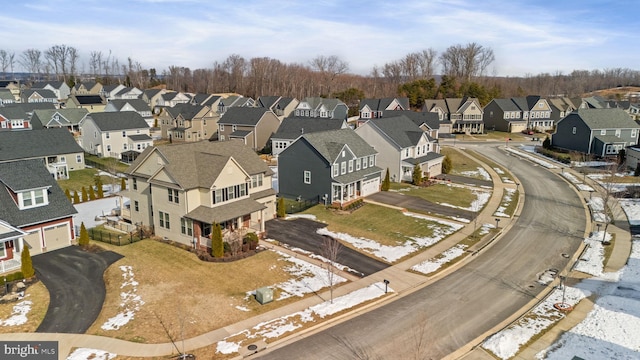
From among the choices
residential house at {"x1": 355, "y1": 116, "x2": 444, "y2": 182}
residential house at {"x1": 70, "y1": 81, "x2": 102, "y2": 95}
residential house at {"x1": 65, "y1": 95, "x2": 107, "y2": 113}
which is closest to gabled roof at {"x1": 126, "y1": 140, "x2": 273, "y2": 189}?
residential house at {"x1": 355, "y1": 116, "x2": 444, "y2": 182}

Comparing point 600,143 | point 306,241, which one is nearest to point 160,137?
point 306,241

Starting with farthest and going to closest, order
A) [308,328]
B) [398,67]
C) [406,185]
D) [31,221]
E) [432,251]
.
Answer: [398,67], [406,185], [432,251], [31,221], [308,328]

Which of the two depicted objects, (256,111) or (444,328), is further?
(256,111)

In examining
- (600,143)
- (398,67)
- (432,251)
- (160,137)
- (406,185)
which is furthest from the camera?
(398,67)

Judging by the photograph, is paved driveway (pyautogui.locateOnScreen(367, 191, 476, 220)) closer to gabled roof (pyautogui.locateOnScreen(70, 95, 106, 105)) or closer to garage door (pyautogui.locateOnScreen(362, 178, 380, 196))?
garage door (pyautogui.locateOnScreen(362, 178, 380, 196))

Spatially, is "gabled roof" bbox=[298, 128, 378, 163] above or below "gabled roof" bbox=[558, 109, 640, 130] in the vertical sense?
below

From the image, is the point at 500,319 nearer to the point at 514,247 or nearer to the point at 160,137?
the point at 514,247
